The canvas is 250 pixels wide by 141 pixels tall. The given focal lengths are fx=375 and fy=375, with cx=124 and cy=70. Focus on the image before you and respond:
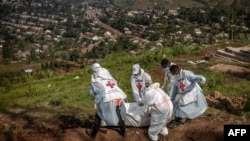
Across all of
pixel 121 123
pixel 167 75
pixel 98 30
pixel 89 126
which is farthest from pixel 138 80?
pixel 98 30

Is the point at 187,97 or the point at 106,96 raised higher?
the point at 106,96

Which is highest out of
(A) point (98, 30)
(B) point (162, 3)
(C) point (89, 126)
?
(C) point (89, 126)

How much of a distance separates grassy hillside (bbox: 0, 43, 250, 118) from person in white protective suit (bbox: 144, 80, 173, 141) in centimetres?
230

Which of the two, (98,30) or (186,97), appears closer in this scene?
(186,97)

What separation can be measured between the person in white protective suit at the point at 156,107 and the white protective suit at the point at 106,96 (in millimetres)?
516

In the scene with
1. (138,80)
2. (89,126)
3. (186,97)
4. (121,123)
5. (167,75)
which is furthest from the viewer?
(167,75)

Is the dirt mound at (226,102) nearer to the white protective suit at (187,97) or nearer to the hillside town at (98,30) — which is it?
the white protective suit at (187,97)

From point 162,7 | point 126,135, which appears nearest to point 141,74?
point 126,135

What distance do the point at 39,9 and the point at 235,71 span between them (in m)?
128

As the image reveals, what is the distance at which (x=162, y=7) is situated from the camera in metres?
114

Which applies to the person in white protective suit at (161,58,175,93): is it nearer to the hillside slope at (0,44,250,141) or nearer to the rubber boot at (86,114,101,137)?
the hillside slope at (0,44,250,141)

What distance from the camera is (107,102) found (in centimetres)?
672

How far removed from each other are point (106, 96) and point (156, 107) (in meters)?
0.91

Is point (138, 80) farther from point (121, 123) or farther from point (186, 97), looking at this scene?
point (121, 123)
